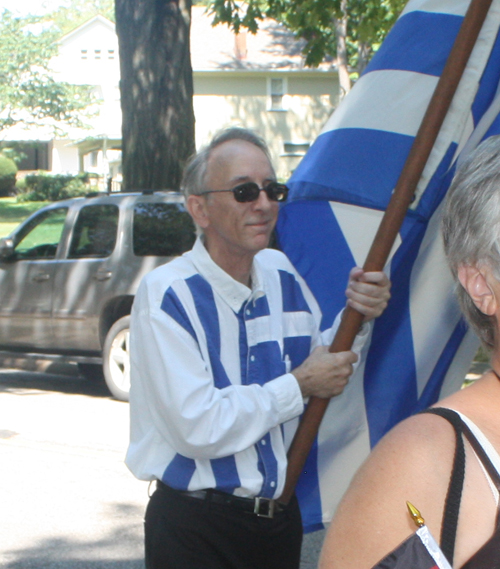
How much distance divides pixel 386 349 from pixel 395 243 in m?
0.36

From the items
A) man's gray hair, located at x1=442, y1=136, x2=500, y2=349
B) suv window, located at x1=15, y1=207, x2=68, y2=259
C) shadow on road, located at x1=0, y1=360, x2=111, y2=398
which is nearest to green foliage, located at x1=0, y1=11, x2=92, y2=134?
shadow on road, located at x1=0, y1=360, x2=111, y2=398

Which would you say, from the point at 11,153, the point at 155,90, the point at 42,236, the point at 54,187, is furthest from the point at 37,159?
the point at 155,90

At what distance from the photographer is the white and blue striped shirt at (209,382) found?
7.95ft

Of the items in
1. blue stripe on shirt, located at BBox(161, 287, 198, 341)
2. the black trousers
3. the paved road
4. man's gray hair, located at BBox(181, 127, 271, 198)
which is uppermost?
man's gray hair, located at BBox(181, 127, 271, 198)

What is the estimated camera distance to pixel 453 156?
2828 mm

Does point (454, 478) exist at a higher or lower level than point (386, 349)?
higher

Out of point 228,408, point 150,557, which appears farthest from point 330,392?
point 150,557

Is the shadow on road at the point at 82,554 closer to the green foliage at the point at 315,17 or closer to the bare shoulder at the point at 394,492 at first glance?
the bare shoulder at the point at 394,492

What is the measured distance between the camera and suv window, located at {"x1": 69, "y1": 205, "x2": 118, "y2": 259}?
8.84 meters

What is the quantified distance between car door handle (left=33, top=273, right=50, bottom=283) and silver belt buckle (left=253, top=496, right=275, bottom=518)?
22.7 ft

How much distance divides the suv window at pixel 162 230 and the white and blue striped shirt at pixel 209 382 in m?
5.69

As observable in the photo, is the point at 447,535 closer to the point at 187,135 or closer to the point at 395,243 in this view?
the point at 395,243

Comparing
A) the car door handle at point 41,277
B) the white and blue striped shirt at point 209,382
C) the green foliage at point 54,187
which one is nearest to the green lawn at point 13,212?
the green foliage at point 54,187

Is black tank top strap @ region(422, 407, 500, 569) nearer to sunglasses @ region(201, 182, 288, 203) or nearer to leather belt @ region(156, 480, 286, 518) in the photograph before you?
leather belt @ region(156, 480, 286, 518)
